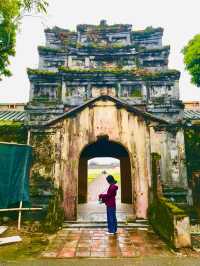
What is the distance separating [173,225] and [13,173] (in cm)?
484

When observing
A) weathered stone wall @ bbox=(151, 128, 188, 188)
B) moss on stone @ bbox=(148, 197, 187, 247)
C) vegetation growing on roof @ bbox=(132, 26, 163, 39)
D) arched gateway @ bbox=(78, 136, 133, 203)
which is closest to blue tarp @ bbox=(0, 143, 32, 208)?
moss on stone @ bbox=(148, 197, 187, 247)

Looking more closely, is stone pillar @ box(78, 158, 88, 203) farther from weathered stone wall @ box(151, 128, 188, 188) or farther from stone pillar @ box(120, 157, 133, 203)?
weathered stone wall @ box(151, 128, 188, 188)

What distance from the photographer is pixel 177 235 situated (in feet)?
19.7

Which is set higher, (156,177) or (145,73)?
(145,73)

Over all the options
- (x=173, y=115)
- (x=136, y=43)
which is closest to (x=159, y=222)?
(x=173, y=115)

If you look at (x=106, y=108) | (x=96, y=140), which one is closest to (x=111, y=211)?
(x=96, y=140)

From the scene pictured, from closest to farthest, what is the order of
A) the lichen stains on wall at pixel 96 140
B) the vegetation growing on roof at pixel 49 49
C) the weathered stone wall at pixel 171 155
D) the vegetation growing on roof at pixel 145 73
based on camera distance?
the lichen stains on wall at pixel 96 140
the weathered stone wall at pixel 171 155
the vegetation growing on roof at pixel 145 73
the vegetation growing on roof at pixel 49 49

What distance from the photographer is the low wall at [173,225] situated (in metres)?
6.02

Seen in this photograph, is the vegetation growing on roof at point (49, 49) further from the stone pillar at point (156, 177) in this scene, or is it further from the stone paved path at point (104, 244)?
the stone paved path at point (104, 244)

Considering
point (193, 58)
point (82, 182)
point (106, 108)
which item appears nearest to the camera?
point (106, 108)

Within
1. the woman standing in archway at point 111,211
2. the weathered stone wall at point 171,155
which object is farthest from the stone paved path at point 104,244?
the weathered stone wall at point 171,155

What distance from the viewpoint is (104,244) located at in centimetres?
651

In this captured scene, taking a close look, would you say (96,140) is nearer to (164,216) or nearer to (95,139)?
(95,139)

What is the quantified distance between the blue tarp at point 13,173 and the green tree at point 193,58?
43.6ft
